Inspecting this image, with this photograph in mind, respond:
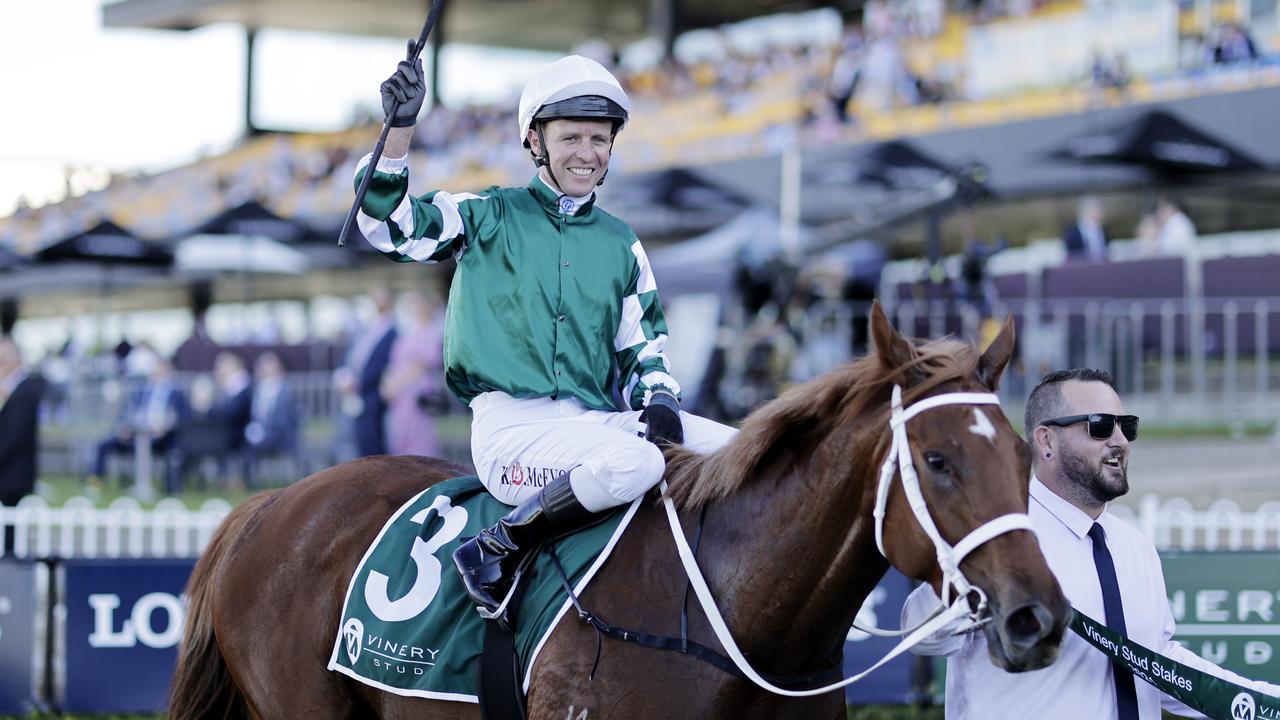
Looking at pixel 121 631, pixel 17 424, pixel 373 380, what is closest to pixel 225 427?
pixel 373 380

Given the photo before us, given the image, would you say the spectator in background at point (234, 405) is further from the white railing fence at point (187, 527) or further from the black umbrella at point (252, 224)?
the black umbrella at point (252, 224)

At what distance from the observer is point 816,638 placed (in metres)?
2.65

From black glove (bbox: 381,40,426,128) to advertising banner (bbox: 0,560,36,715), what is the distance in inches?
153

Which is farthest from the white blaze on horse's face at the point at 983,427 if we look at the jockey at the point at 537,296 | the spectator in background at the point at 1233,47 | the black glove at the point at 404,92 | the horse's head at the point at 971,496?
the spectator in background at the point at 1233,47

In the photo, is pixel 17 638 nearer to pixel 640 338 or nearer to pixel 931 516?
pixel 640 338

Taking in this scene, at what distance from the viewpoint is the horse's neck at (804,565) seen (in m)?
2.60

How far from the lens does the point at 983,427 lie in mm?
2346

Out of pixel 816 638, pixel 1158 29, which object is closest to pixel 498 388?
pixel 816 638

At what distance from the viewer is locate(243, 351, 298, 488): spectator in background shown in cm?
1222

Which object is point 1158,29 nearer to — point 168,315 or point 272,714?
point 272,714

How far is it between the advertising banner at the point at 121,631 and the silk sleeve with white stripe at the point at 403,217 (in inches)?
132

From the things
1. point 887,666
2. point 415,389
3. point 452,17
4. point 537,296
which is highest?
point 452,17

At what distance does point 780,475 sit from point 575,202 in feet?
2.72

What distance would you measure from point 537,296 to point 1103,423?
1.24 metres
